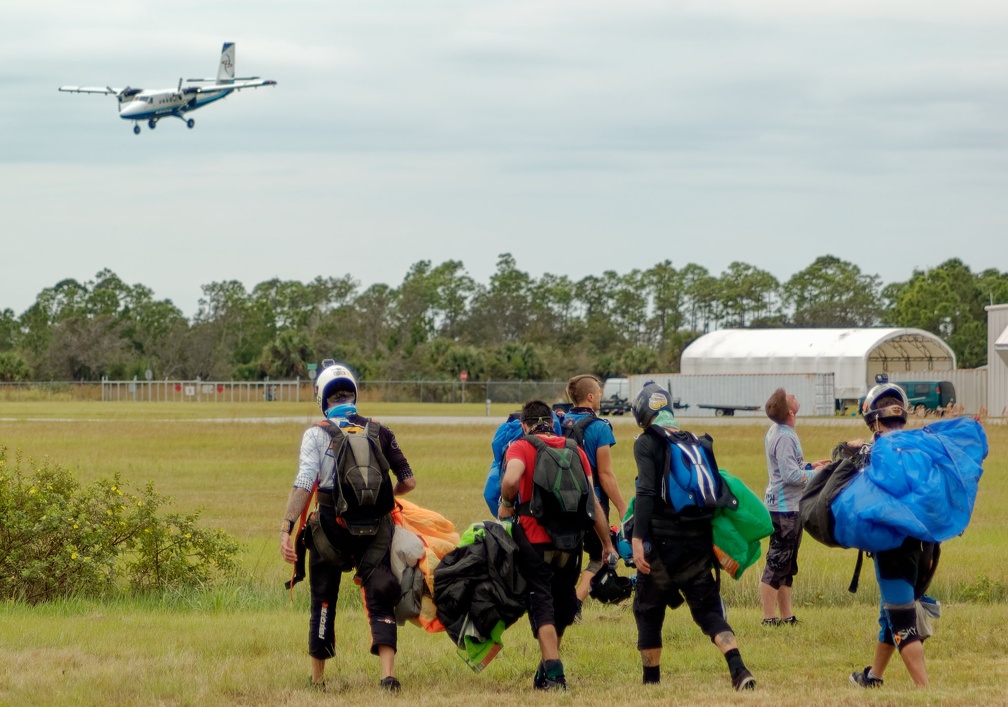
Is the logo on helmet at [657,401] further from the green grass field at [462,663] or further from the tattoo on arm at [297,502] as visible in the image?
the tattoo on arm at [297,502]

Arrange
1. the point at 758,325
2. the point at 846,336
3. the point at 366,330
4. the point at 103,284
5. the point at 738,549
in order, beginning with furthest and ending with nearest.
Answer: the point at 103,284, the point at 758,325, the point at 366,330, the point at 846,336, the point at 738,549

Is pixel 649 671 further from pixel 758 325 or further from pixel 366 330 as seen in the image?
pixel 758 325

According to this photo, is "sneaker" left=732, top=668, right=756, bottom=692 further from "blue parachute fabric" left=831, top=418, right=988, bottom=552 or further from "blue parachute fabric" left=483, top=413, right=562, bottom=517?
"blue parachute fabric" left=483, top=413, right=562, bottom=517

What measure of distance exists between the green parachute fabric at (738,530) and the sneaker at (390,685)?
6.36 feet

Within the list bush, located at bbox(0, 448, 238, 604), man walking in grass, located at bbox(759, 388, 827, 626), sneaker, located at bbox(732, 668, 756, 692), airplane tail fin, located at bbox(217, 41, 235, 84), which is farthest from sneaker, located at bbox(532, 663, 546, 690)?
airplane tail fin, located at bbox(217, 41, 235, 84)

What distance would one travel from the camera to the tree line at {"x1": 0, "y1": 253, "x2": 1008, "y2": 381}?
101 meters

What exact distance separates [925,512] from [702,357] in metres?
68.2

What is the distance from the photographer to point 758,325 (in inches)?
5049

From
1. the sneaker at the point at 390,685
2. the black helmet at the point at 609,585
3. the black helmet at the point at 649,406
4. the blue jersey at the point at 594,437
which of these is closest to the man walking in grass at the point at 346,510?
the sneaker at the point at 390,685

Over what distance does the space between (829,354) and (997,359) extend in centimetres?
1444

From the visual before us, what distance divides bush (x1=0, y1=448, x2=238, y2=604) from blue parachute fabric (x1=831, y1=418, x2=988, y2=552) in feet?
20.3

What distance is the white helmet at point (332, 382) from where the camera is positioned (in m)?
7.13

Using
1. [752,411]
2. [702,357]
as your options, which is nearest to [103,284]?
[702,357]

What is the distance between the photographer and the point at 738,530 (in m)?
6.96
